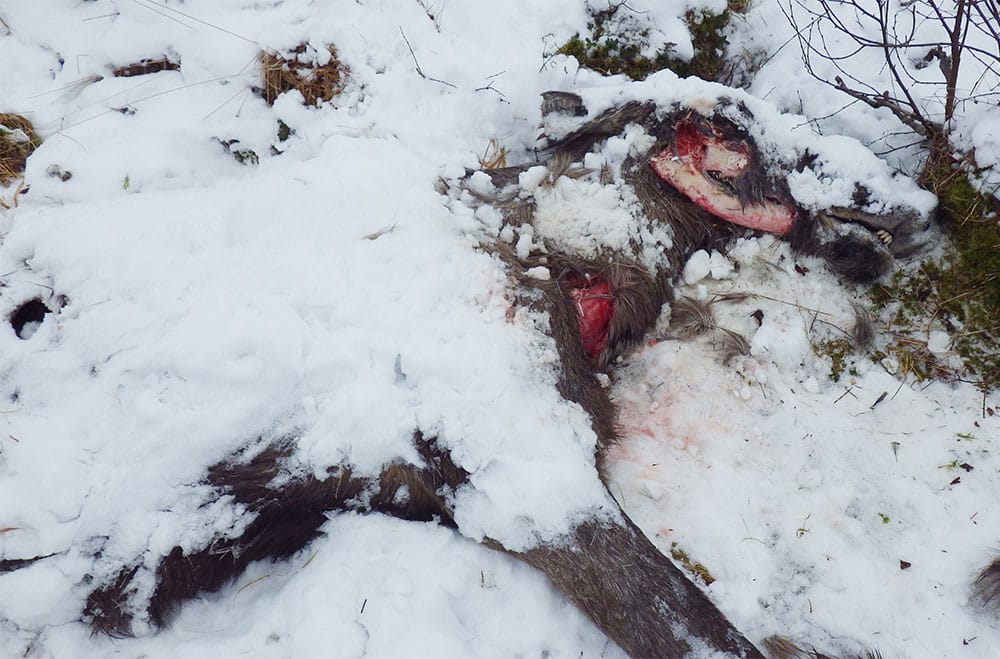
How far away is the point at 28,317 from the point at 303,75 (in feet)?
5.51

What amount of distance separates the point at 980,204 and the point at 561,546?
7.92 ft

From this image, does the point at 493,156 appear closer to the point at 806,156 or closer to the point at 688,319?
the point at 688,319

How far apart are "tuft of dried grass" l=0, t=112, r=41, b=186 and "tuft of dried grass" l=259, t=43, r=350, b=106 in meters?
1.10

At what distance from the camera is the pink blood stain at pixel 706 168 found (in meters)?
2.78

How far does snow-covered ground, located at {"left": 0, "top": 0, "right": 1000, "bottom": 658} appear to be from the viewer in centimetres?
217

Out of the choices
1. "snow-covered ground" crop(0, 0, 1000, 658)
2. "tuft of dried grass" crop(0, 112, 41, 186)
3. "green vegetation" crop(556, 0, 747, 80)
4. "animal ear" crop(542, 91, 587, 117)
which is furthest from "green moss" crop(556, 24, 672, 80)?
"tuft of dried grass" crop(0, 112, 41, 186)

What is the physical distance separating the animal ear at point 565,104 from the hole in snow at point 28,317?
2.29 m


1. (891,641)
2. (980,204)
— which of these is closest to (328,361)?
(891,641)

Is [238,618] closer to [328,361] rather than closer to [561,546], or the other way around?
[328,361]

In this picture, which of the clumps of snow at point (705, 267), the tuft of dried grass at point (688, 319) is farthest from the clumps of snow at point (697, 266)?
the tuft of dried grass at point (688, 319)

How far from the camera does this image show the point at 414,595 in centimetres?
229

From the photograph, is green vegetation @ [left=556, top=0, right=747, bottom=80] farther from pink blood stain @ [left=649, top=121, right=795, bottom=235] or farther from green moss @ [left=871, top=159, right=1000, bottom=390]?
green moss @ [left=871, top=159, right=1000, bottom=390]

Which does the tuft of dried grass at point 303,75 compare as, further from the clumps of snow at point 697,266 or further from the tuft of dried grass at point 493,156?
the clumps of snow at point 697,266

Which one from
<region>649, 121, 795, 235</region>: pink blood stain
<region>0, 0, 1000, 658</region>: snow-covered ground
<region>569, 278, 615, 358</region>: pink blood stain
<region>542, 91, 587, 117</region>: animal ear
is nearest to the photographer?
<region>0, 0, 1000, 658</region>: snow-covered ground
